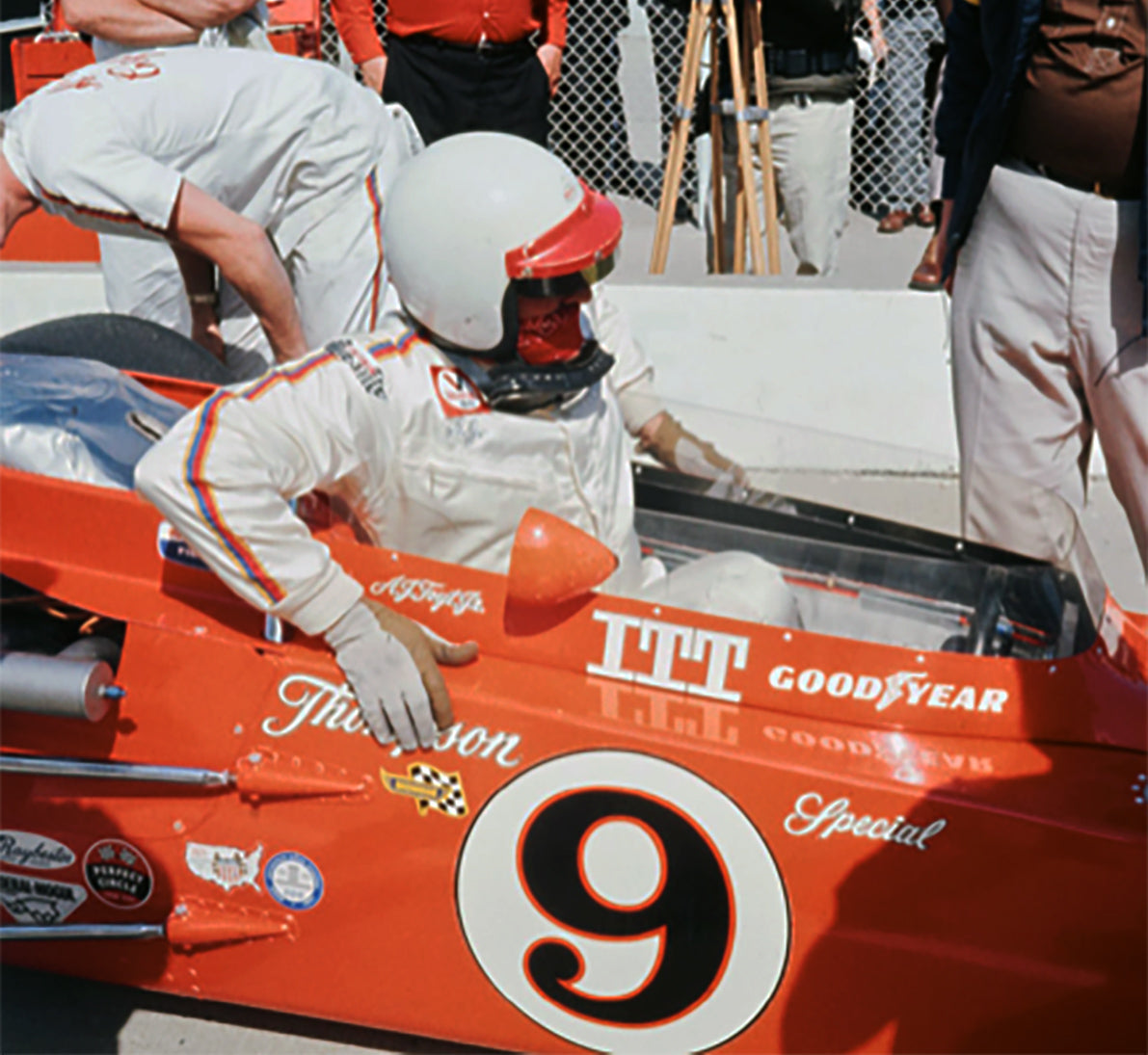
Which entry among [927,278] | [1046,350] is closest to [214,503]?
[1046,350]

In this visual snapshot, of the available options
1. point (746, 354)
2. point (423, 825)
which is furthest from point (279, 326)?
point (746, 354)

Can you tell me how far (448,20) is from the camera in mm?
4840

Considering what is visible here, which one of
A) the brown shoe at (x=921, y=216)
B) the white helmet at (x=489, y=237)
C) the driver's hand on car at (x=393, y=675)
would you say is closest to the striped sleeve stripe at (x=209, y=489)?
the driver's hand on car at (x=393, y=675)

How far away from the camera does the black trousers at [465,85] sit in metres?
4.91

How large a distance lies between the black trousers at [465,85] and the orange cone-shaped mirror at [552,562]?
3.23 meters

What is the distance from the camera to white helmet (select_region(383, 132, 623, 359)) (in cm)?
212

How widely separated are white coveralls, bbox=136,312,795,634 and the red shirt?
2.89 meters

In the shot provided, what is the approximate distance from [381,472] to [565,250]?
0.45 metres

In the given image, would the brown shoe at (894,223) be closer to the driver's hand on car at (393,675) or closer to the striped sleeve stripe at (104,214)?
the striped sleeve stripe at (104,214)

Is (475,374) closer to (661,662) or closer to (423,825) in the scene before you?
(661,662)

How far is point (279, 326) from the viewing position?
2.91 meters

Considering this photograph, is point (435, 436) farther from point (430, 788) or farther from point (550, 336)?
point (430, 788)

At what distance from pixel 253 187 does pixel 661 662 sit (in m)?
1.76

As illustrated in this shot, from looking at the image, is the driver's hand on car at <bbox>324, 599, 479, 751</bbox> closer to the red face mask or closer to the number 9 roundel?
the number 9 roundel
